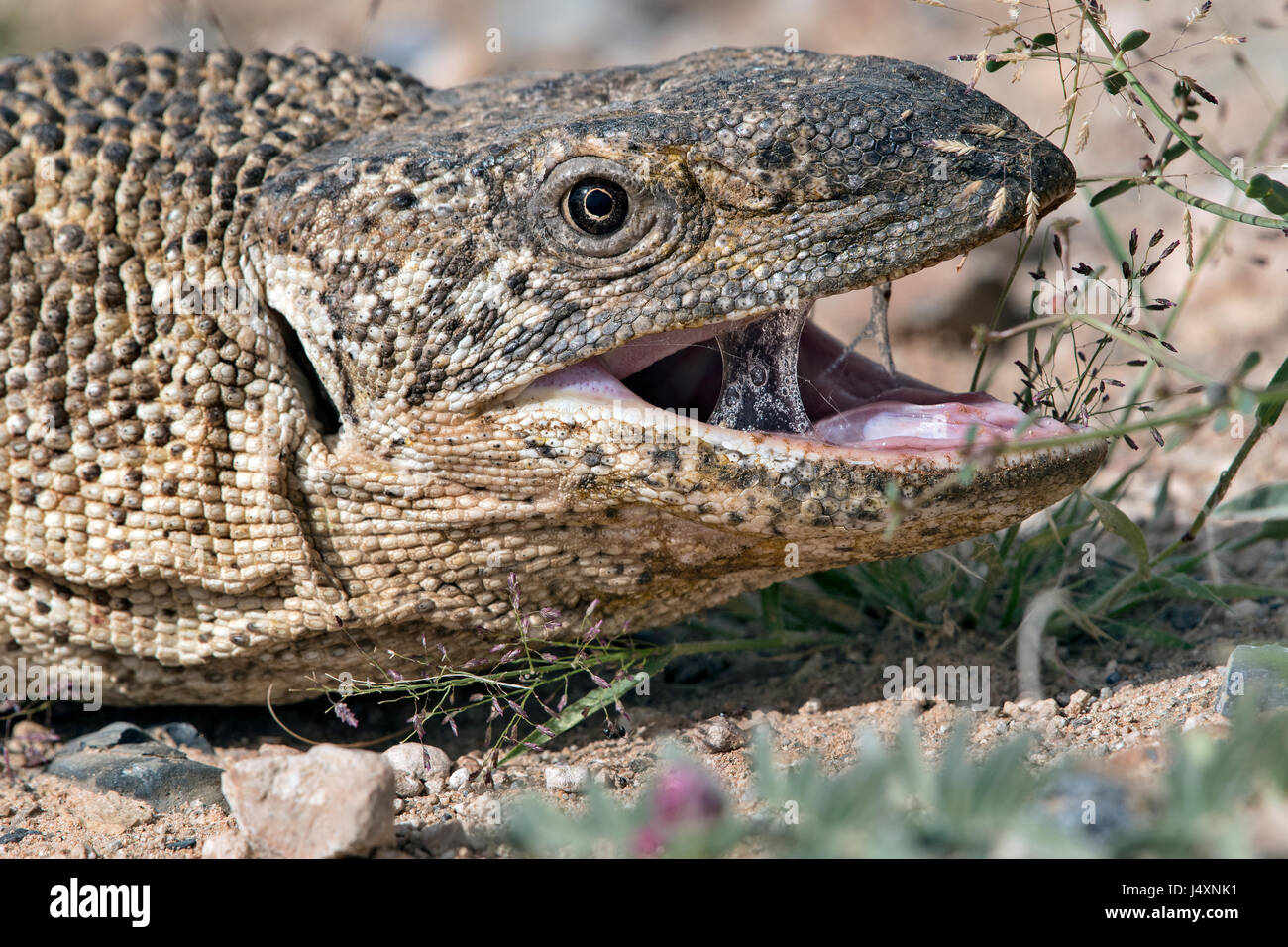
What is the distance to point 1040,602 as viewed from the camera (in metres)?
4.00

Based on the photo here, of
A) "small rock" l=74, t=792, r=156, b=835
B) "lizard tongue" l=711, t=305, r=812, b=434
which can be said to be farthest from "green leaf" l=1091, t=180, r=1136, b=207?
"small rock" l=74, t=792, r=156, b=835

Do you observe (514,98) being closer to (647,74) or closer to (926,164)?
(647,74)

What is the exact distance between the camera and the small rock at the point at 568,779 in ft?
11.9

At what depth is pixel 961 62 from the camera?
4.48m

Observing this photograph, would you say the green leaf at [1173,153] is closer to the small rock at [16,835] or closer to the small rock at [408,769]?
the small rock at [408,769]

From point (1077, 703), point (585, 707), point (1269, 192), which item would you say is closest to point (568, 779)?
point (585, 707)

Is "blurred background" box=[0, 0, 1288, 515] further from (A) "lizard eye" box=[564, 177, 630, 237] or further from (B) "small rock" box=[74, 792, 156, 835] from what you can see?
(B) "small rock" box=[74, 792, 156, 835]

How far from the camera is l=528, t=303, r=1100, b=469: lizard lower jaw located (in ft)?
10.5

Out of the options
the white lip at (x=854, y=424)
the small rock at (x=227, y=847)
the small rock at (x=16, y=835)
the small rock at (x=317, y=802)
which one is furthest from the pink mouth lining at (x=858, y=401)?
the small rock at (x=16, y=835)

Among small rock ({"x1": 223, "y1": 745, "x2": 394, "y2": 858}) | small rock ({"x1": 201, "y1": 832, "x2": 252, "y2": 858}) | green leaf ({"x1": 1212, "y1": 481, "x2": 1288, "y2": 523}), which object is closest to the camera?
small rock ({"x1": 223, "y1": 745, "x2": 394, "y2": 858})

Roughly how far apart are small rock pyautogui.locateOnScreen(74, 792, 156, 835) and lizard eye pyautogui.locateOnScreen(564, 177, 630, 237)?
222cm

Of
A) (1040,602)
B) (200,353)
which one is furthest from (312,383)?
(1040,602)

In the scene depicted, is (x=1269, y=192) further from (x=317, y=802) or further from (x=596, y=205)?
→ (x=317, y=802)

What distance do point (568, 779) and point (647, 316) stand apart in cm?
143
